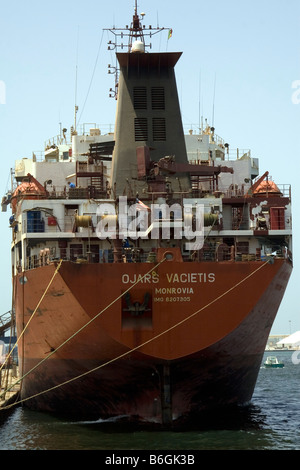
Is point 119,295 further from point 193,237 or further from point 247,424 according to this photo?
point 247,424

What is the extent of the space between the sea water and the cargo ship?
2.08ft

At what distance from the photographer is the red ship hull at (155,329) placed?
28.6 metres

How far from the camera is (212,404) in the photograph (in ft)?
98.1

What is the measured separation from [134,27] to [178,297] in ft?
51.7

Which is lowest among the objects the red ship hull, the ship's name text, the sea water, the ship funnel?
the sea water

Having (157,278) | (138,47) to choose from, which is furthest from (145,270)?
(138,47)

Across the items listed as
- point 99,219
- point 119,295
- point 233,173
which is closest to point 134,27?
point 233,173

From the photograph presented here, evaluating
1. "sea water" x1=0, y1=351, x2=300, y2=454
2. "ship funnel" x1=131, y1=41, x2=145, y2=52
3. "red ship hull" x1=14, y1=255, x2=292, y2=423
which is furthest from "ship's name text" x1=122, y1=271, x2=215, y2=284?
"ship funnel" x1=131, y1=41, x2=145, y2=52

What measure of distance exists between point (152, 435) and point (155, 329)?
3.18 m

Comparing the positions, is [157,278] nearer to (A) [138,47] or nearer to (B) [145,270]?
(B) [145,270]

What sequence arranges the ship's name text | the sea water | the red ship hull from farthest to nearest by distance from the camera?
1. the ship's name text
2. the red ship hull
3. the sea water

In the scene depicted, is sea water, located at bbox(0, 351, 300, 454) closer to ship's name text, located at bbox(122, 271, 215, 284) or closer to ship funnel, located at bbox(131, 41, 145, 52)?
ship's name text, located at bbox(122, 271, 215, 284)

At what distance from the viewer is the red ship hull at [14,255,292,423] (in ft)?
Answer: 93.8

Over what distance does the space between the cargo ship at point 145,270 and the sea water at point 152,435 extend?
63cm
